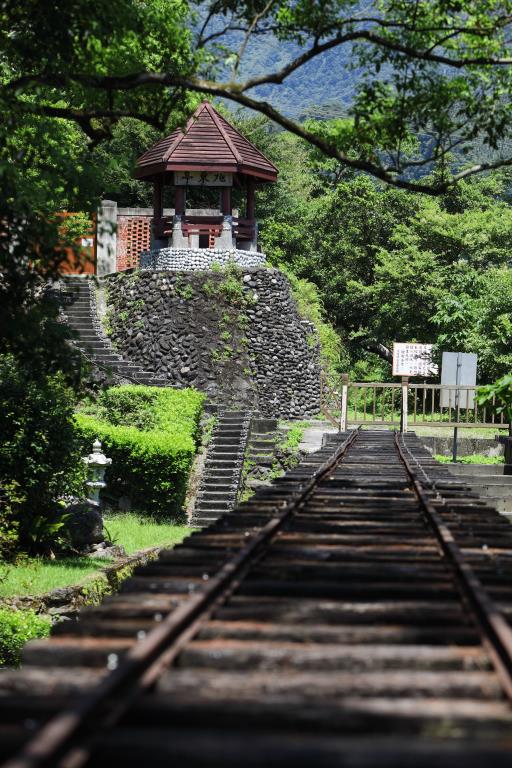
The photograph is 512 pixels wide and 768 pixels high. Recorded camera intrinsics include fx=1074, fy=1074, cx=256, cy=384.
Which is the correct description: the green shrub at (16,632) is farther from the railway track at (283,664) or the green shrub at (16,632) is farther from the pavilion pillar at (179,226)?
the pavilion pillar at (179,226)

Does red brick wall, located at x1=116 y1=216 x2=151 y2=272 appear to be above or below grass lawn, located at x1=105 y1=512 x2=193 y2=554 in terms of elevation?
above

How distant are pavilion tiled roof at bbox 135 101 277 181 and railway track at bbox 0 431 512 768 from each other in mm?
26029

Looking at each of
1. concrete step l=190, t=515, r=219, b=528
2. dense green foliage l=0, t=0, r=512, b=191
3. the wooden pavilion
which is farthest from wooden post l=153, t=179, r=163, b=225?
dense green foliage l=0, t=0, r=512, b=191

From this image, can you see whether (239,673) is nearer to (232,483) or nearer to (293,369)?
(232,483)

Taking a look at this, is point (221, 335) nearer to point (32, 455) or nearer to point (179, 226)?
point (179, 226)

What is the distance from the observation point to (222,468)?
86.9ft

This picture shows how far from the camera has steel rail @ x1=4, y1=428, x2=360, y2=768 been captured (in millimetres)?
3014

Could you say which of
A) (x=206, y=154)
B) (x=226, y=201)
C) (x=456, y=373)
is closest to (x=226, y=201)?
(x=226, y=201)

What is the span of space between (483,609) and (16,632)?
6.84 meters

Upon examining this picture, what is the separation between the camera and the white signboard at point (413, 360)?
35906 mm

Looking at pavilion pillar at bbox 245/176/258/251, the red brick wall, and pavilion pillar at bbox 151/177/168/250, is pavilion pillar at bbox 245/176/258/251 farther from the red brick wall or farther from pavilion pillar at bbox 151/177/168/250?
the red brick wall

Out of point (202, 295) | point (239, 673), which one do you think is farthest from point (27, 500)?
point (202, 295)

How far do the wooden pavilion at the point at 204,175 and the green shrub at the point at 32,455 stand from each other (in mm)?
17248

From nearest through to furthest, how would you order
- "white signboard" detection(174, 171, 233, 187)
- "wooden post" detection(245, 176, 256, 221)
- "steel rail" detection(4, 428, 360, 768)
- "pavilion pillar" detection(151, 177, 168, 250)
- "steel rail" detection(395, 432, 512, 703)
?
"steel rail" detection(4, 428, 360, 768)
"steel rail" detection(395, 432, 512, 703)
"white signboard" detection(174, 171, 233, 187)
"pavilion pillar" detection(151, 177, 168, 250)
"wooden post" detection(245, 176, 256, 221)
